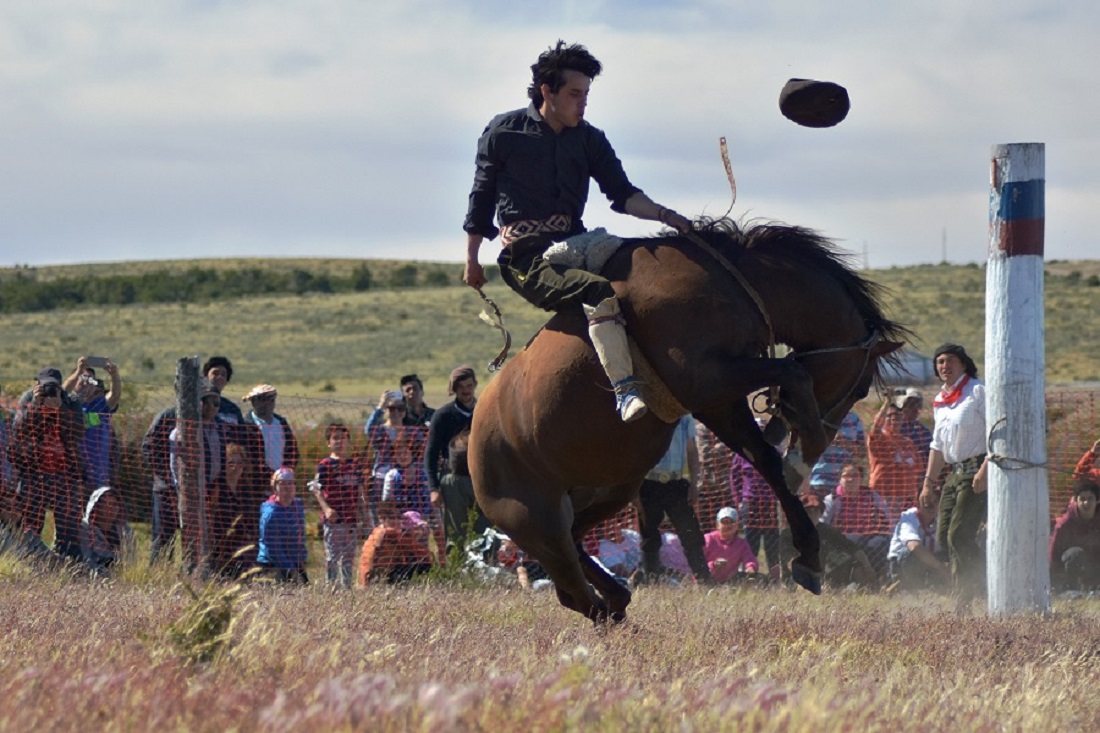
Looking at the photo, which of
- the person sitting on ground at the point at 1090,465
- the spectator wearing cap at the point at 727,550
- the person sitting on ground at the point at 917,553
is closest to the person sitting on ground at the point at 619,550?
the spectator wearing cap at the point at 727,550

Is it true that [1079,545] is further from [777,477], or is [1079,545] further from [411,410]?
[777,477]

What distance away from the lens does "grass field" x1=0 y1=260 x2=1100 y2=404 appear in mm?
53719

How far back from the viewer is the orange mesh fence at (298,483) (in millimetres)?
12078

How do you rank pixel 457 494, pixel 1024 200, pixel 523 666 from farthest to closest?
pixel 457 494, pixel 1024 200, pixel 523 666

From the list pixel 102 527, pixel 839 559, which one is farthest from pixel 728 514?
pixel 102 527

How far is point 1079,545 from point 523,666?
8.22 meters

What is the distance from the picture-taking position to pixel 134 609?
7891 millimetres

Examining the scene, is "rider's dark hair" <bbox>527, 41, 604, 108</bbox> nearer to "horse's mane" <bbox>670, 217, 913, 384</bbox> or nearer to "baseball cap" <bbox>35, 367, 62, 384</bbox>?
"horse's mane" <bbox>670, 217, 913, 384</bbox>

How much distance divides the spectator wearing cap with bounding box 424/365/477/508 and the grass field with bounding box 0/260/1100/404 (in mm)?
32100

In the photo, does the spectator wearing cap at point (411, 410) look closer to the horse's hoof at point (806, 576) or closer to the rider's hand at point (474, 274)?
the rider's hand at point (474, 274)

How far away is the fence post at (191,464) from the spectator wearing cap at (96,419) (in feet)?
1.91

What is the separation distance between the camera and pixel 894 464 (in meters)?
13.4

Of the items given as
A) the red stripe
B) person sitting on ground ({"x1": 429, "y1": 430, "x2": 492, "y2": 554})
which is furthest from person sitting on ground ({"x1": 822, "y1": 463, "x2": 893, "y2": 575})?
the red stripe

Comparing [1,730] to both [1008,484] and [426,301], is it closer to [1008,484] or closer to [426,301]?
[1008,484]
